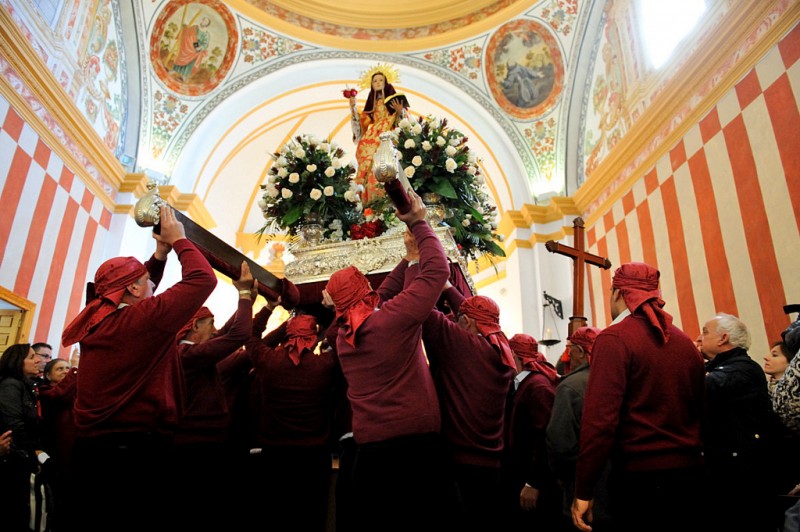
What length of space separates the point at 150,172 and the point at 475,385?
7.70 meters

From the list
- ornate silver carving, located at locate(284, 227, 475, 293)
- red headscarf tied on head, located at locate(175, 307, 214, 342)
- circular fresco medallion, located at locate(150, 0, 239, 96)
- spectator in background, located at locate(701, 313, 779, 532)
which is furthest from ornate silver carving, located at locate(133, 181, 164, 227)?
circular fresco medallion, located at locate(150, 0, 239, 96)

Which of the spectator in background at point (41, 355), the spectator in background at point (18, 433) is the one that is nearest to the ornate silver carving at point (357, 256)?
the spectator in background at point (18, 433)

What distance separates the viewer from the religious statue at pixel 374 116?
4298 millimetres

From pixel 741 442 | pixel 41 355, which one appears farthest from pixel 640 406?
pixel 41 355

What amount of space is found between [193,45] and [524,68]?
5.50 metres

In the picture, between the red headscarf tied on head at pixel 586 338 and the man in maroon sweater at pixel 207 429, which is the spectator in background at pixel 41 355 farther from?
the red headscarf tied on head at pixel 586 338

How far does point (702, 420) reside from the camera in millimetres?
2086

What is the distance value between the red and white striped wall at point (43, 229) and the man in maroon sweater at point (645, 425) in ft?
18.9

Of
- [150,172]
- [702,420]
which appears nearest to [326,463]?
[702,420]

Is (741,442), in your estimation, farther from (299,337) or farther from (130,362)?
(130,362)

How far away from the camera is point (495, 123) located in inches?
380

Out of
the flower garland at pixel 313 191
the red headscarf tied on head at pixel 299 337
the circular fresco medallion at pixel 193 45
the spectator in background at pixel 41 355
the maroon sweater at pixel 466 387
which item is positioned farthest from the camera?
the circular fresco medallion at pixel 193 45

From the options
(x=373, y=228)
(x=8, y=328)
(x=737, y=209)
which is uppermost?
(x=737, y=209)

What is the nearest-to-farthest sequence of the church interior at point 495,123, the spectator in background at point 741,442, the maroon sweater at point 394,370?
the maroon sweater at point 394,370 < the spectator in background at point 741,442 < the church interior at point 495,123
